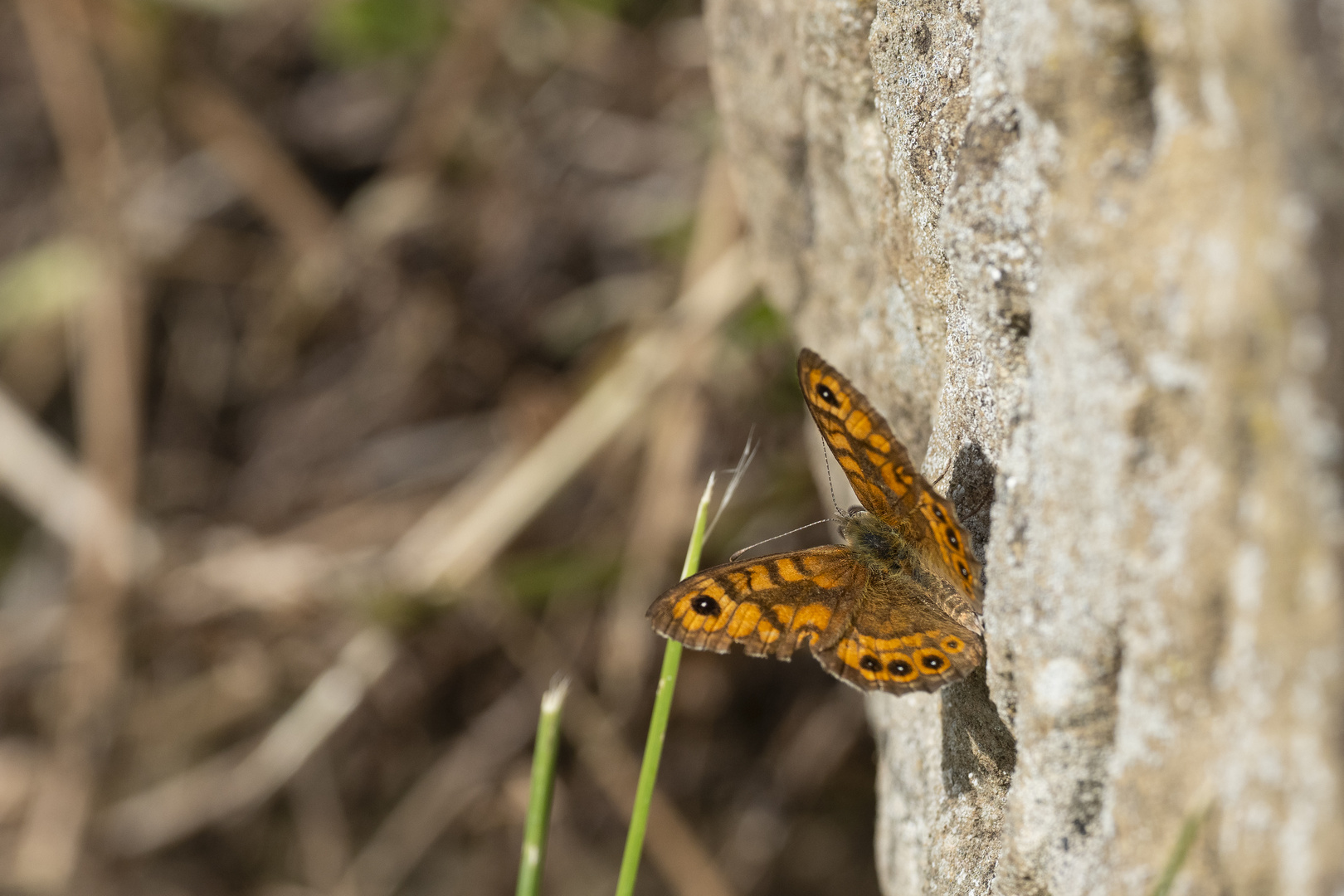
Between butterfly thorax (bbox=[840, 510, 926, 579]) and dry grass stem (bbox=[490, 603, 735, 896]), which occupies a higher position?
butterfly thorax (bbox=[840, 510, 926, 579])

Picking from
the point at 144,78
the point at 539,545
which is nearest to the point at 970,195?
the point at 539,545

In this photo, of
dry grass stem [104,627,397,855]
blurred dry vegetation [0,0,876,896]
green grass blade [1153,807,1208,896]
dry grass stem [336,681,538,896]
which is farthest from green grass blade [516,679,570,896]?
dry grass stem [336,681,538,896]

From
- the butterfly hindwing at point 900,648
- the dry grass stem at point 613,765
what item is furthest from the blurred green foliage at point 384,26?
the butterfly hindwing at point 900,648

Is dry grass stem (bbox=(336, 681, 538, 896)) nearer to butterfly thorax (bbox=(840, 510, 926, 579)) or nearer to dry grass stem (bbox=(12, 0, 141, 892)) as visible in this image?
dry grass stem (bbox=(12, 0, 141, 892))

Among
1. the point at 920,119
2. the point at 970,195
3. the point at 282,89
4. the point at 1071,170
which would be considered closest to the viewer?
the point at 1071,170

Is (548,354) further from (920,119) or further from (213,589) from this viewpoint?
→ (920,119)

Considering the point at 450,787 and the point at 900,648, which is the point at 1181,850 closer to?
the point at 900,648

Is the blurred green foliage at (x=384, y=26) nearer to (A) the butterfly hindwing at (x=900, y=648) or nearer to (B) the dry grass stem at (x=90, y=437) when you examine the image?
(B) the dry grass stem at (x=90, y=437)
